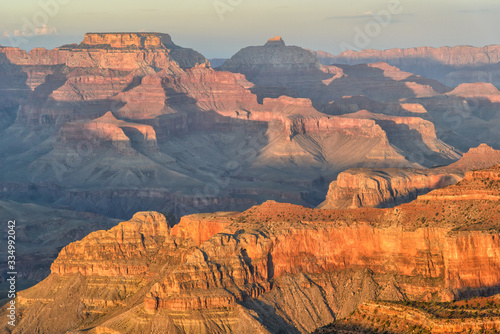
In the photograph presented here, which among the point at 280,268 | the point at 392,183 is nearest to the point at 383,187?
the point at 392,183

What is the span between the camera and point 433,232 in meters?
90.2

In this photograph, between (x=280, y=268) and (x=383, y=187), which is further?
(x=383, y=187)

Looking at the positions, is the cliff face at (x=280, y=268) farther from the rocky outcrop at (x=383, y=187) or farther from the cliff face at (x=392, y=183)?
the cliff face at (x=392, y=183)

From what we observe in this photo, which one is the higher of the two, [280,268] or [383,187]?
[383,187]

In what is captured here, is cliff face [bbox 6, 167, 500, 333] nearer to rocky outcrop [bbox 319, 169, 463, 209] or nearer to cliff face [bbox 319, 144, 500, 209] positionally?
rocky outcrop [bbox 319, 169, 463, 209]

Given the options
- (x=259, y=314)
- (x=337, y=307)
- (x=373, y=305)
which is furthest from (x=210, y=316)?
(x=373, y=305)

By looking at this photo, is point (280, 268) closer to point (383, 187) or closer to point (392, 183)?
point (383, 187)

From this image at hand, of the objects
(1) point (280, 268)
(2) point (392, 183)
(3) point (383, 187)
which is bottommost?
(1) point (280, 268)

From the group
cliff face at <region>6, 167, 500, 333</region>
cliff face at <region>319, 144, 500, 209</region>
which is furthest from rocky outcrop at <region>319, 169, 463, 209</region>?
cliff face at <region>6, 167, 500, 333</region>

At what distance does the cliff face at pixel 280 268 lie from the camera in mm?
86625

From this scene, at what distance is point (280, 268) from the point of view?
9375 centimetres

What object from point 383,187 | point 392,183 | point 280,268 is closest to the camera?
point 280,268

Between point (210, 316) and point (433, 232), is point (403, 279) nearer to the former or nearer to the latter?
point (433, 232)

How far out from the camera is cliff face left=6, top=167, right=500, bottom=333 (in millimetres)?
86625
